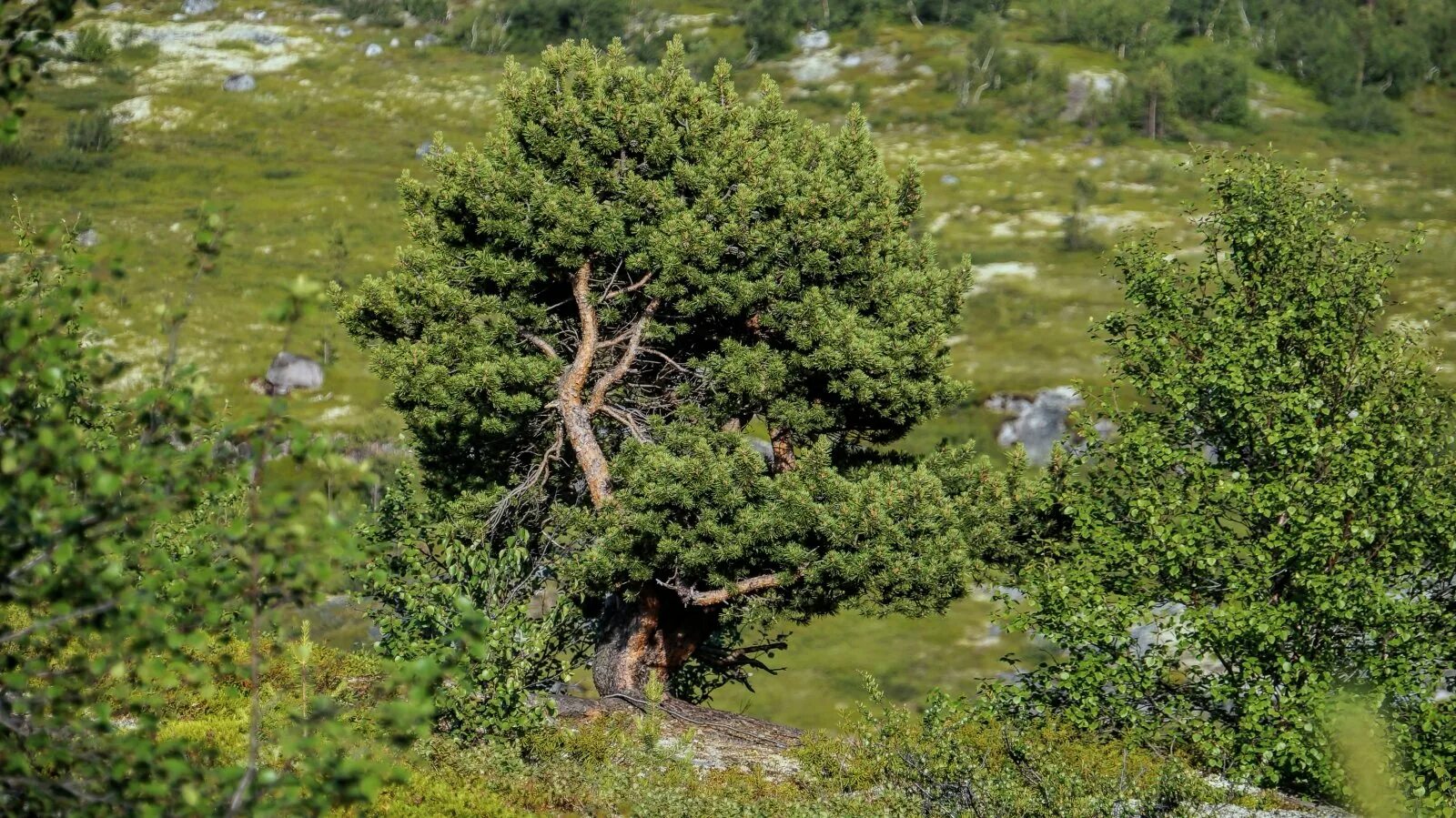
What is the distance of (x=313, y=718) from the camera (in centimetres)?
852

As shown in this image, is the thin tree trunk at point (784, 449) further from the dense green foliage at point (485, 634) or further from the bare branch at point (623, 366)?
the dense green foliage at point (485, 634)

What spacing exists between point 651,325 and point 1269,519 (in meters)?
14.8

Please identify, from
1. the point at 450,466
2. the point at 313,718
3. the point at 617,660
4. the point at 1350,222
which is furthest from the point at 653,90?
the point at 313,718

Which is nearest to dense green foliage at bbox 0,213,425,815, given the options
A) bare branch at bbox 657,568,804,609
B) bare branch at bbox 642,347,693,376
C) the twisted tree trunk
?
bare branch at bbox 657,568,804,609

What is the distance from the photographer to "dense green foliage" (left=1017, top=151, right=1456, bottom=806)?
25.1 metres

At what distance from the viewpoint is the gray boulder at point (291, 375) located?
445 ft

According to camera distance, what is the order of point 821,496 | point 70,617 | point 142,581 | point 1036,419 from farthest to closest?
point 1036,419 < point 821,496 < point 142,581 < point 70,617

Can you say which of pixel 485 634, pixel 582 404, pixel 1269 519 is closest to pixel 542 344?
pixel 582 404

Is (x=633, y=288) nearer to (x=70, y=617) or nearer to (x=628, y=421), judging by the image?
(x=628, y=421)

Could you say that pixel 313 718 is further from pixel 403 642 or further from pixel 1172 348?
pixel 1172 348

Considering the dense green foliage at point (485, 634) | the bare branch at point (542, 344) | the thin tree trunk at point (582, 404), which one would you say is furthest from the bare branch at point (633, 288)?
the dense green foliage at point (485, 634)

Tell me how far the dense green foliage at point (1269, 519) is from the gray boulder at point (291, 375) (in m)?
120

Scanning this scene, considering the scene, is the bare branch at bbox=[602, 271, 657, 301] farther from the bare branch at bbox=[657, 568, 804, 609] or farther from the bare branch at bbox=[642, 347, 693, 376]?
the bare branch at bbox=[657, 568, 804, 609]

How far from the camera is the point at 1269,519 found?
2688 cm
